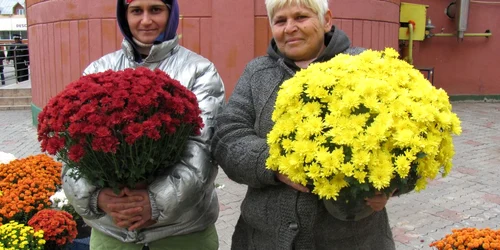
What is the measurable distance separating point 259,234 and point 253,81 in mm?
677

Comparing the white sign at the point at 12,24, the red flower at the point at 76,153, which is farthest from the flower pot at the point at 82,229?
the white sign at the point at 12,24

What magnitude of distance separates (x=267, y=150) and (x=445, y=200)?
14.9 ft

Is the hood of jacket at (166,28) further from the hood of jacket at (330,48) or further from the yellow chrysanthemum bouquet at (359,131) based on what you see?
the yellow chrysanthemum bouquet at (359,131)

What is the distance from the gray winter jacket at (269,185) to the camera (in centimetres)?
199

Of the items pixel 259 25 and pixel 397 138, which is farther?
pixel 259 25

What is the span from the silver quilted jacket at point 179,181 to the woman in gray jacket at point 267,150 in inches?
Answer: 4.1

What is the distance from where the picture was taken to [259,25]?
306 inches

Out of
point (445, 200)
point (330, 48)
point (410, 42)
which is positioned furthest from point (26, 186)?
point (410, 42)

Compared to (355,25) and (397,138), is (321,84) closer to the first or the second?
(397,138)

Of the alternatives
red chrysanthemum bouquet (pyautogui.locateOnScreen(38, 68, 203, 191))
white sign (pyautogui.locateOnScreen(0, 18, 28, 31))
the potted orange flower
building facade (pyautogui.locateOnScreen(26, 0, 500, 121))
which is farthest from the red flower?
white sign (pyautogui.locateOnScreen(0, 18, 28, 31))

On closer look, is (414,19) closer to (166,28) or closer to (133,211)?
(166,28)

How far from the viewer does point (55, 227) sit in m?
3.25

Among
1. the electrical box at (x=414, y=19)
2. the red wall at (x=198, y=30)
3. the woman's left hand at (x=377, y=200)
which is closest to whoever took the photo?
the woman's left hand at (x=377, y=200)

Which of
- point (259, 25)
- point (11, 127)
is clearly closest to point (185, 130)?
point (259, 25)
